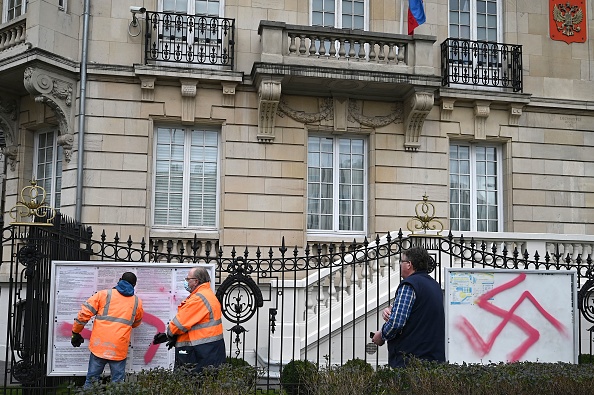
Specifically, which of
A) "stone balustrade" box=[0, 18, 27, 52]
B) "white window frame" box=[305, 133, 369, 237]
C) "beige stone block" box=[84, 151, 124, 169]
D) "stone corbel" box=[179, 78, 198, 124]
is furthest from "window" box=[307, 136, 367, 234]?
"stone balustrade" box=[0, 18, 27, 52]

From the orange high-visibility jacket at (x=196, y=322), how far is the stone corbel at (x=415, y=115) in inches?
373

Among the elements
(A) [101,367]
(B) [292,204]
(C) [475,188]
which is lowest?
(A) [101,367]

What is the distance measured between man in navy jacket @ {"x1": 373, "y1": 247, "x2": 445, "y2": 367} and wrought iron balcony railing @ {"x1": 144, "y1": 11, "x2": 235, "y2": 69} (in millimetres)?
10071

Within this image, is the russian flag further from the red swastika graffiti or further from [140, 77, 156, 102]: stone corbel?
the red swastika graffiti

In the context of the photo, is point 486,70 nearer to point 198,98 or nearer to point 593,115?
point 593,115

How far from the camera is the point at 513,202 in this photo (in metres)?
16.7

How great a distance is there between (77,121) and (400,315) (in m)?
10.6

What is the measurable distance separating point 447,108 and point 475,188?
6.90ft

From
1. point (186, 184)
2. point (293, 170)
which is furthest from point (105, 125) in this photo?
point (293, 170)

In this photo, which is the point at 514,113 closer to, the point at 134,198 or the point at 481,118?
the point at 481,118

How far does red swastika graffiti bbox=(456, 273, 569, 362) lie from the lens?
330 inches

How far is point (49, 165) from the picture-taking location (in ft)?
53.0

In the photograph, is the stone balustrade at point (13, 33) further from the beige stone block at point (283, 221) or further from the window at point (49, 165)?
the beige stone block at point (283, 221)

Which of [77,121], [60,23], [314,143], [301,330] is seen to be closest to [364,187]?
[314,143]
